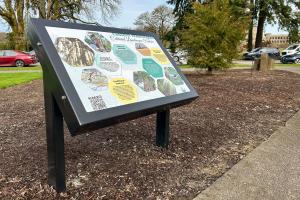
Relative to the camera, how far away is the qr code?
2842mm

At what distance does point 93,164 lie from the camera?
381cm

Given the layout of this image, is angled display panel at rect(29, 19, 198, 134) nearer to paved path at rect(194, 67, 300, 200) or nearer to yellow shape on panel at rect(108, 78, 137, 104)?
yellow shape on panel at rect(108, 78, 137, 104)

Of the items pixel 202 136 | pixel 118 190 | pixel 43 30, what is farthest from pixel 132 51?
pixel 202 136

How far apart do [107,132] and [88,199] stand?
198 cm

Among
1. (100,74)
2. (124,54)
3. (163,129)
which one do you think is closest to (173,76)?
(163,129)

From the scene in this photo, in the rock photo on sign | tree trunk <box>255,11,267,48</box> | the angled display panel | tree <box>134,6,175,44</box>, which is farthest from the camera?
tree <box>134,6,175,44</box>

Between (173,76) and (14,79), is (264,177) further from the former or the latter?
(14,79)

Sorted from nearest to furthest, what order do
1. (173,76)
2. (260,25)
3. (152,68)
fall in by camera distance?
1. (152,68)
2. (173,76)
3. (260,25)

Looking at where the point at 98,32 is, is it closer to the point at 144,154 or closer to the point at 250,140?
the point at 144,154

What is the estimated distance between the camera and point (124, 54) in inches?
141

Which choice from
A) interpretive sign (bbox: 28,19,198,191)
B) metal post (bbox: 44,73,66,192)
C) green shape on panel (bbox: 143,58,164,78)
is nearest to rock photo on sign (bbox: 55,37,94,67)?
interpretive sign (bbox: 28,19,198,191)

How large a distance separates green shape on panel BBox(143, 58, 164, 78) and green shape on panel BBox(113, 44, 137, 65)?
17 centimetres

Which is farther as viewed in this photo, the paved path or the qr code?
the paved path

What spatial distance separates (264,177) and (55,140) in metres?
2.21
